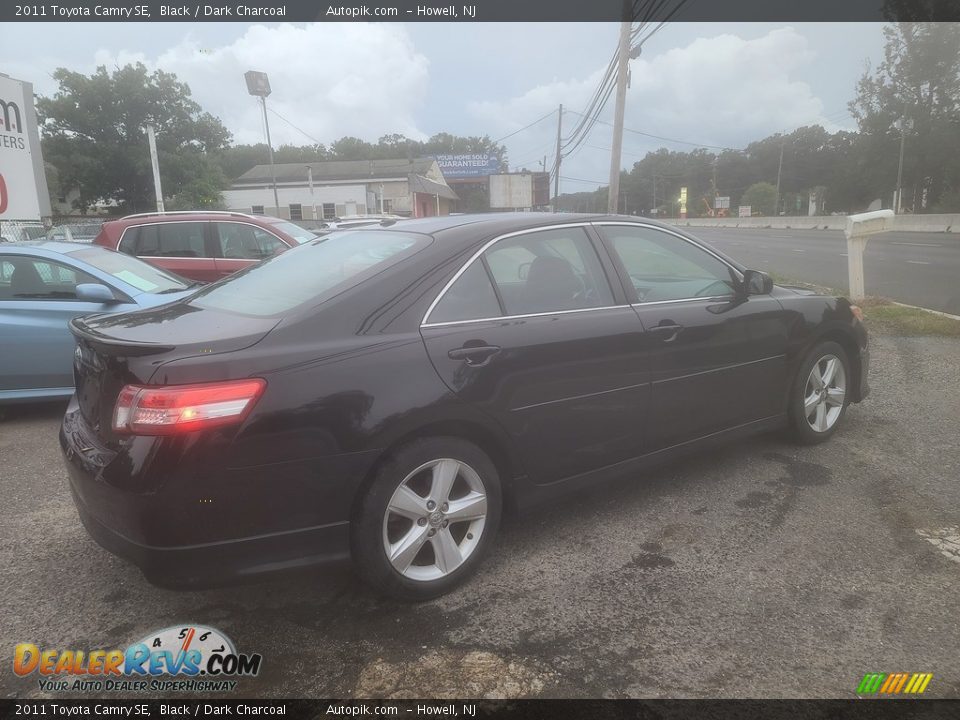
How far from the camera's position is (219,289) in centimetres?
339

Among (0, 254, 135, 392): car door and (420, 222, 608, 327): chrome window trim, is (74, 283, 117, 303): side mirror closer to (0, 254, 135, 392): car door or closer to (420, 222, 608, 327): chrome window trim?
(0, 254, 135, 392): car door

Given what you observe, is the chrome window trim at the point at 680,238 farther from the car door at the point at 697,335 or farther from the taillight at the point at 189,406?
the taillight at the point at 189,406

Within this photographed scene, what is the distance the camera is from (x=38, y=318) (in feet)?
17.4

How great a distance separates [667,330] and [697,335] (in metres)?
0.24

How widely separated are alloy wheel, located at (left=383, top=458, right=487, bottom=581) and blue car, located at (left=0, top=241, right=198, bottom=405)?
12.2ft

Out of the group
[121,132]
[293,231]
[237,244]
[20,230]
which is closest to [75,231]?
[20,230]

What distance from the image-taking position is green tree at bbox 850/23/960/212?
5041 centimetres

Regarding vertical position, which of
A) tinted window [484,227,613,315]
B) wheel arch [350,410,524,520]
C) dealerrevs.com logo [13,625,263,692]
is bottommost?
dealerrevs.com logo [13,625,263,692]

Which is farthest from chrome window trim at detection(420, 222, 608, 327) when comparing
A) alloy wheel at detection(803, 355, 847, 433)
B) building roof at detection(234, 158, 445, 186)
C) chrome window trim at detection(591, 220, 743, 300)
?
building roof at detection(234, 158, 445, 186)

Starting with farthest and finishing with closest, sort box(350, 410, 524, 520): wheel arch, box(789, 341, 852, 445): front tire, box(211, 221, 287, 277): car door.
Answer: box(211, 221, 287, 277): car door → box(789, 341, 852, 445): front tire → box(350, 410, 524, 520): wheel arch

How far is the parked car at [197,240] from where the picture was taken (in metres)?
8.55

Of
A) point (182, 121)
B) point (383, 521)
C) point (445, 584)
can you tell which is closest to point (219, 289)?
point (383, 521)

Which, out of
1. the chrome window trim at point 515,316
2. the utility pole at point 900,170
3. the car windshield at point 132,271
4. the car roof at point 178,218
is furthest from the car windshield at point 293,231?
the utility pole at point 900,170

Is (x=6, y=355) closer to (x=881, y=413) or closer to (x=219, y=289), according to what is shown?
(x=219, y=289)
